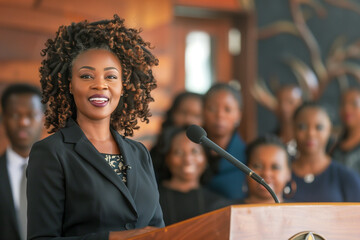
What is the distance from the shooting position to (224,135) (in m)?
3.50

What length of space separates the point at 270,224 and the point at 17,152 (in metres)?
1.90

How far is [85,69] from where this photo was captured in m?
1.49

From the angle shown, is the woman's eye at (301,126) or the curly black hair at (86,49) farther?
the woman's eye at (301,126)

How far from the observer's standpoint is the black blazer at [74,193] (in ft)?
4.53

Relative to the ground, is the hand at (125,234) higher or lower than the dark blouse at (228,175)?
higher

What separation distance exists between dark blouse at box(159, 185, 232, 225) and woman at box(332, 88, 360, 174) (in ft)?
4.56

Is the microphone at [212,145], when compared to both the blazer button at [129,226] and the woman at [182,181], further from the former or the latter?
the woman at [182,181]

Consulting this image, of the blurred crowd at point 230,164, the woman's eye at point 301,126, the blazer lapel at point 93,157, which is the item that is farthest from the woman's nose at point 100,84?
the woman's eye at point 301,126

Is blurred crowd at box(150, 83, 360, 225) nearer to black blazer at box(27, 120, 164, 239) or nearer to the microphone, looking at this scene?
the microphone

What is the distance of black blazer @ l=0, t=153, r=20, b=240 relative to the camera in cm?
254

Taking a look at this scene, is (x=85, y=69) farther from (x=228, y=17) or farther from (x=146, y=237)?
(x=228, y=17)

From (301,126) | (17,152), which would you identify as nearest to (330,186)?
(301,126)

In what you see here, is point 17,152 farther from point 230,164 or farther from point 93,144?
point 93,144

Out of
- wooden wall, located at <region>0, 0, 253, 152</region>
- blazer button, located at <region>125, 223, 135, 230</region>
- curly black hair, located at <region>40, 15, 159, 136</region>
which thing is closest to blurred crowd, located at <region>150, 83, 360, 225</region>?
wooden wall, located at <region>0, 0, 253, 152</region>
